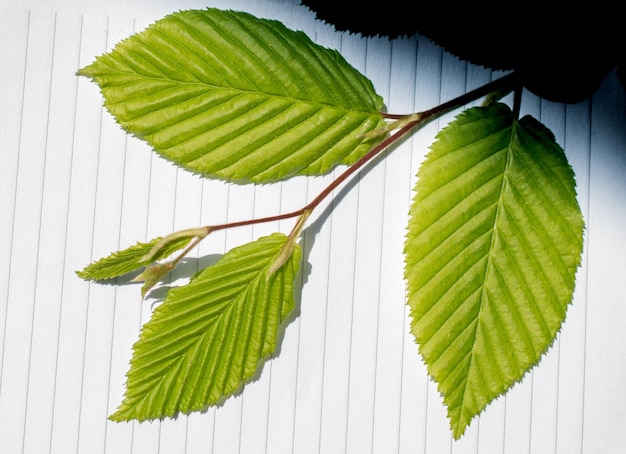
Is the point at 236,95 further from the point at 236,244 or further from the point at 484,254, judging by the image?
the point at 484,254

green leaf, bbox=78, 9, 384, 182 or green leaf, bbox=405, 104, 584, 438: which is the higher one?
green leaf, bbox=78, 9, 384, 182

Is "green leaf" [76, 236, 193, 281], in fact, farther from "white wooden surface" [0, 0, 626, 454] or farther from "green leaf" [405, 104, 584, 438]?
Answer: "green leaf" [405, 104, 584, 438]

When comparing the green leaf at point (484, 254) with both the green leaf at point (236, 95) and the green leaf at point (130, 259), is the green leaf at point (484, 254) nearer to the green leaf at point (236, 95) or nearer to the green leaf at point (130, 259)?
the green leaf at point (236, 95)

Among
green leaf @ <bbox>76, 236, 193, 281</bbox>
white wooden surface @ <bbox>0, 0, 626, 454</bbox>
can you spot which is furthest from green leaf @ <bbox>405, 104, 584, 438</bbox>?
green leaf @ <bbox>76, 236, 193, 281</bbox>

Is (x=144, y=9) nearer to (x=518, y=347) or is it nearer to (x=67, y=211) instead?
(x=67, y=211)

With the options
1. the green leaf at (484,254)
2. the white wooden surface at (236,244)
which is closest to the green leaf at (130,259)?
the white wooden surface at (236,244)

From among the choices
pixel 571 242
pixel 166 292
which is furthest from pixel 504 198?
pixel 166 292
